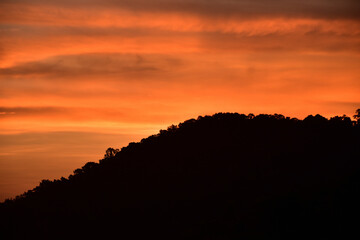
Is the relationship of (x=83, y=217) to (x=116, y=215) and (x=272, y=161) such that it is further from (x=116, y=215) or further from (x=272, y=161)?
(x=272, y=161)

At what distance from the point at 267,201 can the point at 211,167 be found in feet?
74.9

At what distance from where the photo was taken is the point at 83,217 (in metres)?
79.6

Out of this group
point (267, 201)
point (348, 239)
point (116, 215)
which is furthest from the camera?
point (116, 215)

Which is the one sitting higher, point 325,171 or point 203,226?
point 325,171

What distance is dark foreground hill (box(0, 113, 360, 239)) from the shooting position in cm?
5994

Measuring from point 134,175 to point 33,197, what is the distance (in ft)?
62.3

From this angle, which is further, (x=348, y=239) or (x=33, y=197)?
(x=33, y=197)

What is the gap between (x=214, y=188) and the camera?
78.2m

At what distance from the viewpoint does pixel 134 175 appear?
297 feet

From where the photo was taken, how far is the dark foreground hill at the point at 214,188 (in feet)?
197

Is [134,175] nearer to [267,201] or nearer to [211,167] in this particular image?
[211,167]

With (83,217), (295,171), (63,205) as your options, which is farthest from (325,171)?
(63,205)

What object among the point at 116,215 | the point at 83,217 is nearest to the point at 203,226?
the point at 116,215

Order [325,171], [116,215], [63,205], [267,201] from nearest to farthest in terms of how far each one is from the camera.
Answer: [267,201]
[325,171]
[116,215]
[63,205]
